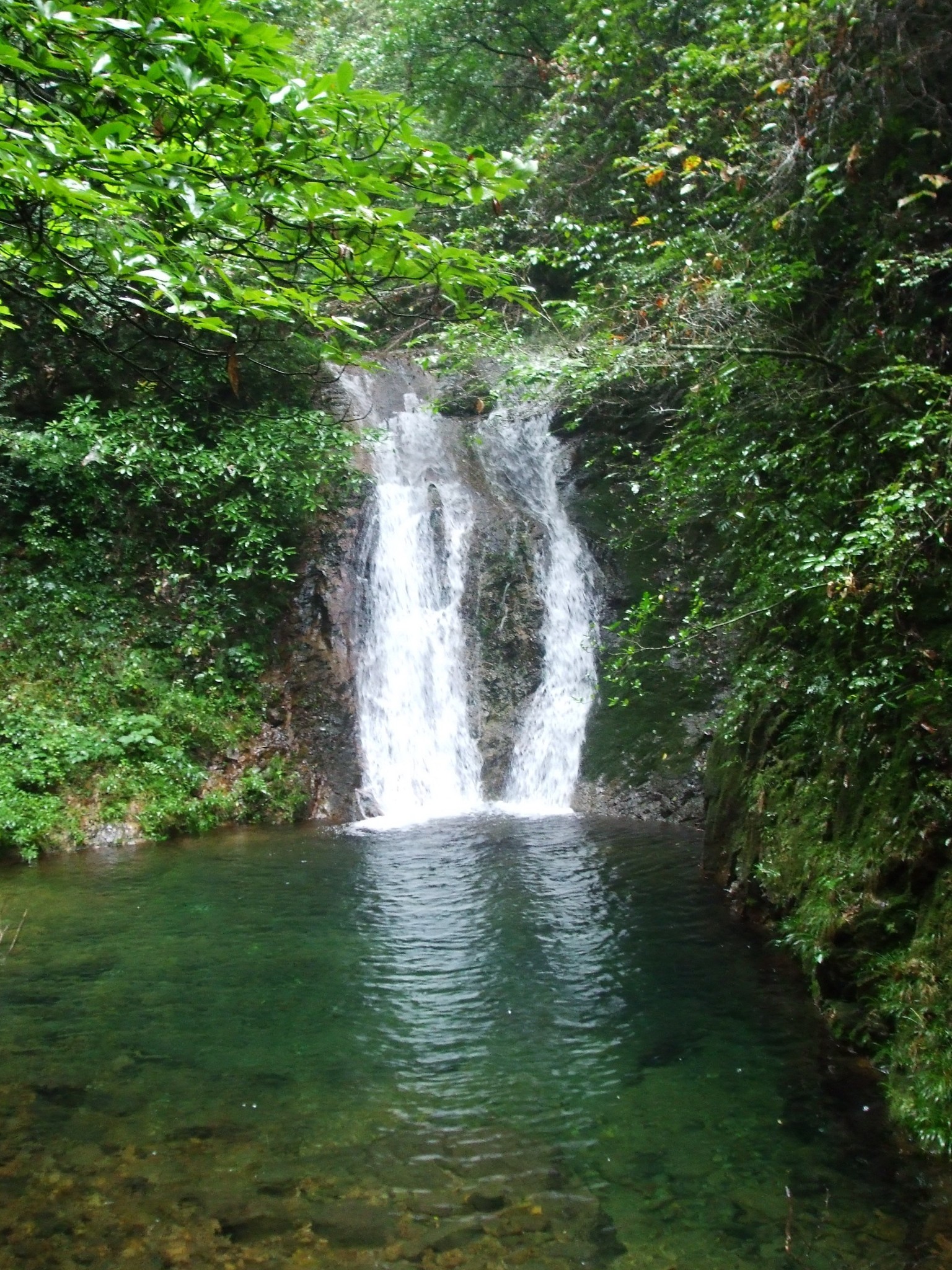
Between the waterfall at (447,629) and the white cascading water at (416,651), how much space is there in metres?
0.02

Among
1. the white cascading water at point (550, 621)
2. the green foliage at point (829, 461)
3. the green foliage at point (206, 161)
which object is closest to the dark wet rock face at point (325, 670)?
the white cascading water at point (550, 621)

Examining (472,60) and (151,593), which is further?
(472,60)

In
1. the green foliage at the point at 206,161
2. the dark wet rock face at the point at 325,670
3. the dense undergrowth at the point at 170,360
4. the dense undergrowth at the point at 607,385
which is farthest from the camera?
the dark wet rock face at the point at 325,670

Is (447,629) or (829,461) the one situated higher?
(829,461)

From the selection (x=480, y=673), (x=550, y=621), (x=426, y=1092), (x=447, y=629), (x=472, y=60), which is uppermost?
(x=472, y=60)

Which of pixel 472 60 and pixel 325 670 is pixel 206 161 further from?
pixel 472 60

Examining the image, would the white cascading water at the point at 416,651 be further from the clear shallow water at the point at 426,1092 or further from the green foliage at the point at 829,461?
the green foliage at the point at 829,461

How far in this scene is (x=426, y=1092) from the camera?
4.69 m

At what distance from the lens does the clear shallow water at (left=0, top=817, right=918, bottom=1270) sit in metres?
3.50

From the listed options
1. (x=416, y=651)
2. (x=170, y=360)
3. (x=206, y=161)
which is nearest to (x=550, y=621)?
(x=416, y=651)

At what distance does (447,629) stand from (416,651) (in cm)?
60

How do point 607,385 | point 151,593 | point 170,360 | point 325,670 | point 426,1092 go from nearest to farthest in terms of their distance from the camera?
1. point 426,1092
2. point 170,360
3. point 607,385
4. point 151,593
5. point 325,670

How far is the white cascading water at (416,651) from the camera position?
1325 cm

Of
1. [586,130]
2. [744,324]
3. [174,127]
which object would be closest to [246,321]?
[586,130]
